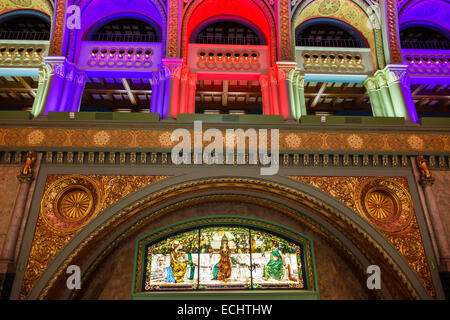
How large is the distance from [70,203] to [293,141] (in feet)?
16.2

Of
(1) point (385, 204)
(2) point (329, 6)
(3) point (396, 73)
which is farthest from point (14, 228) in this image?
(2) point (329, 6)

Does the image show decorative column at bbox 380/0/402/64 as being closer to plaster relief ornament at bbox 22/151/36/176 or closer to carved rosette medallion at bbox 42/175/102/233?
carved rosette medallion at bbox 42/175/102/233

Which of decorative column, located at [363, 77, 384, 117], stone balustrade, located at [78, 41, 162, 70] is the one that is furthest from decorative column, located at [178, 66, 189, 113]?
decorative column, located at [363, 77, 384, 117]

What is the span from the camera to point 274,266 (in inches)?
282

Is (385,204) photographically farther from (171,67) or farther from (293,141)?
(171,67)

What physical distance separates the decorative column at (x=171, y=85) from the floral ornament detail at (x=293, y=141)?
284 centimetres

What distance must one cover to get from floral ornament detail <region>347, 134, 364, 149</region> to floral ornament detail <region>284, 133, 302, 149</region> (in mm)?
1111

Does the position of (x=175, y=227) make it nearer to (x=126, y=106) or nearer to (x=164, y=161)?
(x=164, y=161)

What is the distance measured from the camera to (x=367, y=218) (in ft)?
21.3

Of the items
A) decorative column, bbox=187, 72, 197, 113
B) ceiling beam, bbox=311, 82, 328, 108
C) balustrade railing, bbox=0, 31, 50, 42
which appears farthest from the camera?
ceiling beam, bbox=311, 82, 328, 108

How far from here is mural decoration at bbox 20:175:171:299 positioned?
605 centimetres

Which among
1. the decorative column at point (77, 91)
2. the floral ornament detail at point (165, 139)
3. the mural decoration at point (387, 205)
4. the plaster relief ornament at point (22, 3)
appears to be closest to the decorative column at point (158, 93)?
the floral ornament detail at point (165, 139)

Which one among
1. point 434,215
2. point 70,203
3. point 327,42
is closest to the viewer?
point 434,215

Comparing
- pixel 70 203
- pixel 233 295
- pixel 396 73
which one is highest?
pixel 396 73
